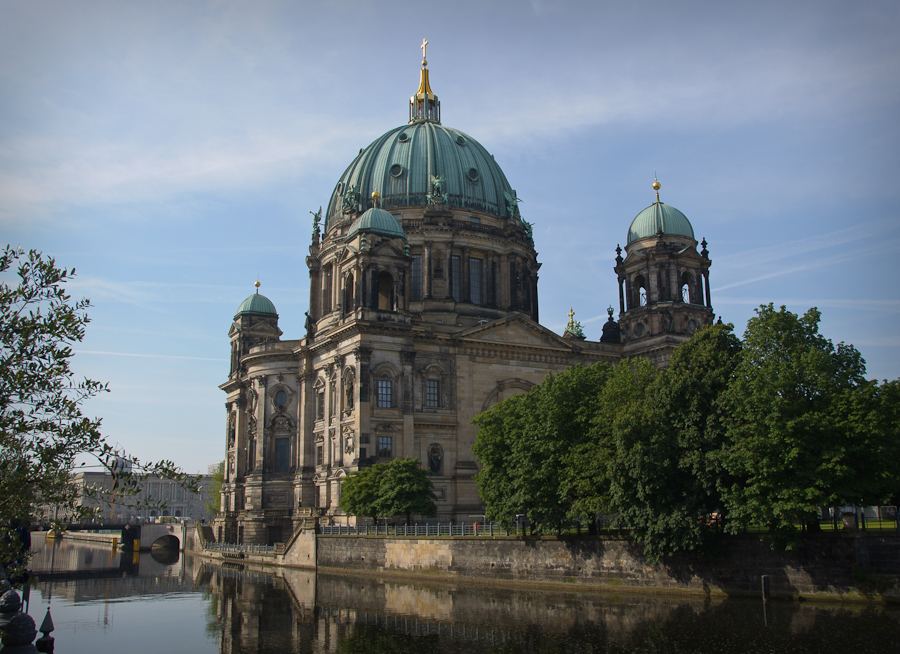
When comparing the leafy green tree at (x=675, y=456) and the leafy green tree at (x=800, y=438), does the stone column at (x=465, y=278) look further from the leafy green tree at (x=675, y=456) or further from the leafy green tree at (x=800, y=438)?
the leafy green tree at (x=800, y=438)

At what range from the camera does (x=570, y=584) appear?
44.0 meters

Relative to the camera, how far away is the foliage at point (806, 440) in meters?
35.1

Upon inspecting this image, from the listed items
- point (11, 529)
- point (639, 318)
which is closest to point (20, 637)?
point (11, 529)

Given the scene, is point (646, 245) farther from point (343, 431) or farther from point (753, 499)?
point (753, 499)

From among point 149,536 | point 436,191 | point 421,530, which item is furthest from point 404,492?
point 149,536

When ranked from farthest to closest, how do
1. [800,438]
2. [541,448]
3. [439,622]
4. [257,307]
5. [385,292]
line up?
[257,307] → [385,292] → [541,448] → [800,438] → [439,622]

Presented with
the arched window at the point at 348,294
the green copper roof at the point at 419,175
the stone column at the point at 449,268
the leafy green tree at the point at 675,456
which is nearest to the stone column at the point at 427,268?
the stone column at the point at 449,268

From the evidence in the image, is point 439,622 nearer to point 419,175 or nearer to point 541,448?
point 541,448

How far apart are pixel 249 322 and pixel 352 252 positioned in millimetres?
29370

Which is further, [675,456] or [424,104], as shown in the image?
[424,104]

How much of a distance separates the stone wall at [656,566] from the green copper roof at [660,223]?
42.1 m

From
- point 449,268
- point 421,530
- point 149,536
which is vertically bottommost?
point 149,536

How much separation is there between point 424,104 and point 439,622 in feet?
244

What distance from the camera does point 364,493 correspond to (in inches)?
2319
